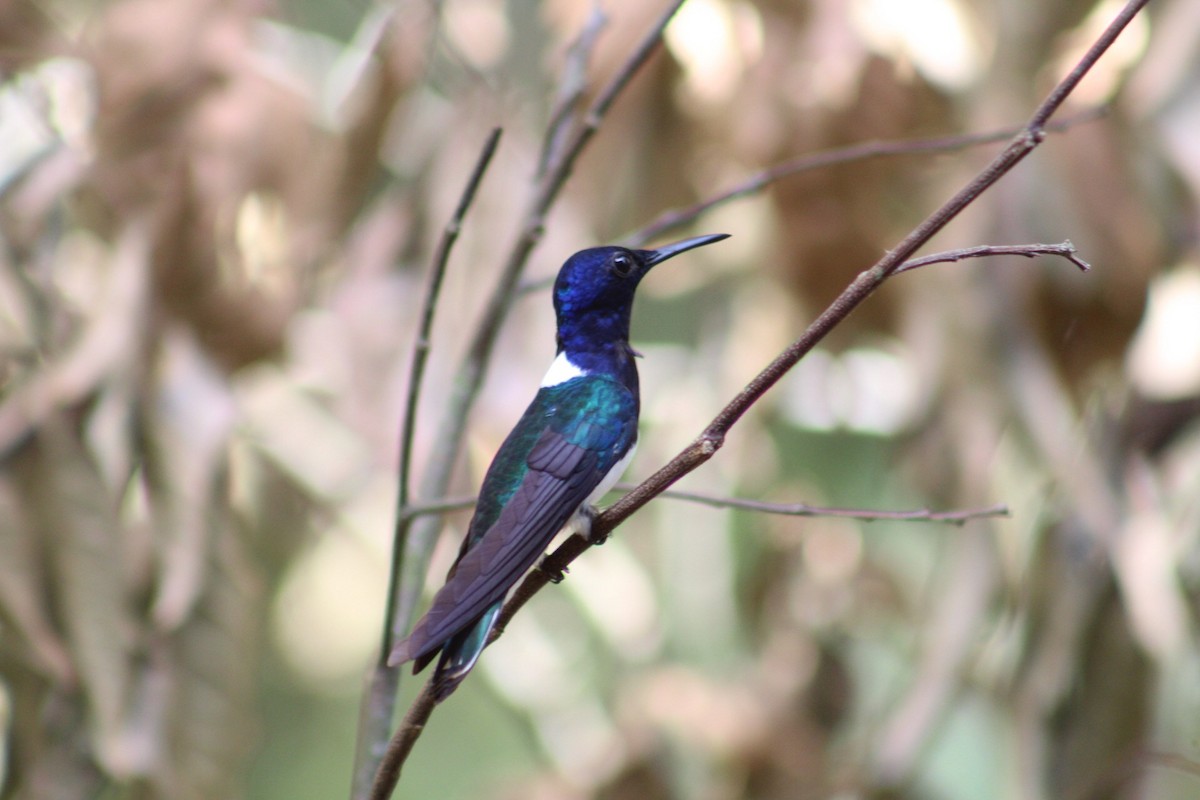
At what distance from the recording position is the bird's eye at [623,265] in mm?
924

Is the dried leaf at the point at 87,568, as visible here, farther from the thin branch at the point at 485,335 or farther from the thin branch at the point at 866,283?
the thin branch at the point at 866,283

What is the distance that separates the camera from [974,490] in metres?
2.01

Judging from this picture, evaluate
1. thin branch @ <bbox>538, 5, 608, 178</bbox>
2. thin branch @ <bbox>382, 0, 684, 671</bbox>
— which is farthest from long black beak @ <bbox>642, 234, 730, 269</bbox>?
thin branch @ <bbox>538, 5, 608, 178</bbox>

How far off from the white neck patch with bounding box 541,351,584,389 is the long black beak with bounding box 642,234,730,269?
4.7 inches

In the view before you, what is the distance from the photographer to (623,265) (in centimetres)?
93

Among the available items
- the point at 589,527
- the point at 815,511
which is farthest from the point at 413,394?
the point at 815,511

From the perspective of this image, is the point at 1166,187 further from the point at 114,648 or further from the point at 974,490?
the point at 114,648

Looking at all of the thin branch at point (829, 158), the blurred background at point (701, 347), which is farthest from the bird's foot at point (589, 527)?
the blurred background at point (701, 347)

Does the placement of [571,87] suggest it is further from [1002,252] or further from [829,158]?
[1002,252]

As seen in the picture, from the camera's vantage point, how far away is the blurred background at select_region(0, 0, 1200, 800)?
5.74ft

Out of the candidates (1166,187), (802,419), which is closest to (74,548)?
(1166,187)

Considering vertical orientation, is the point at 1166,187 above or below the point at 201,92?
→ above

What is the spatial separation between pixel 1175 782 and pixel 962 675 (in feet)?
3.22

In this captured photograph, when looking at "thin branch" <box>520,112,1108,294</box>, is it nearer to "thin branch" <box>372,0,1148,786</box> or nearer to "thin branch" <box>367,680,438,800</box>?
"thin branch" <box>372,0,1148,786</box>
